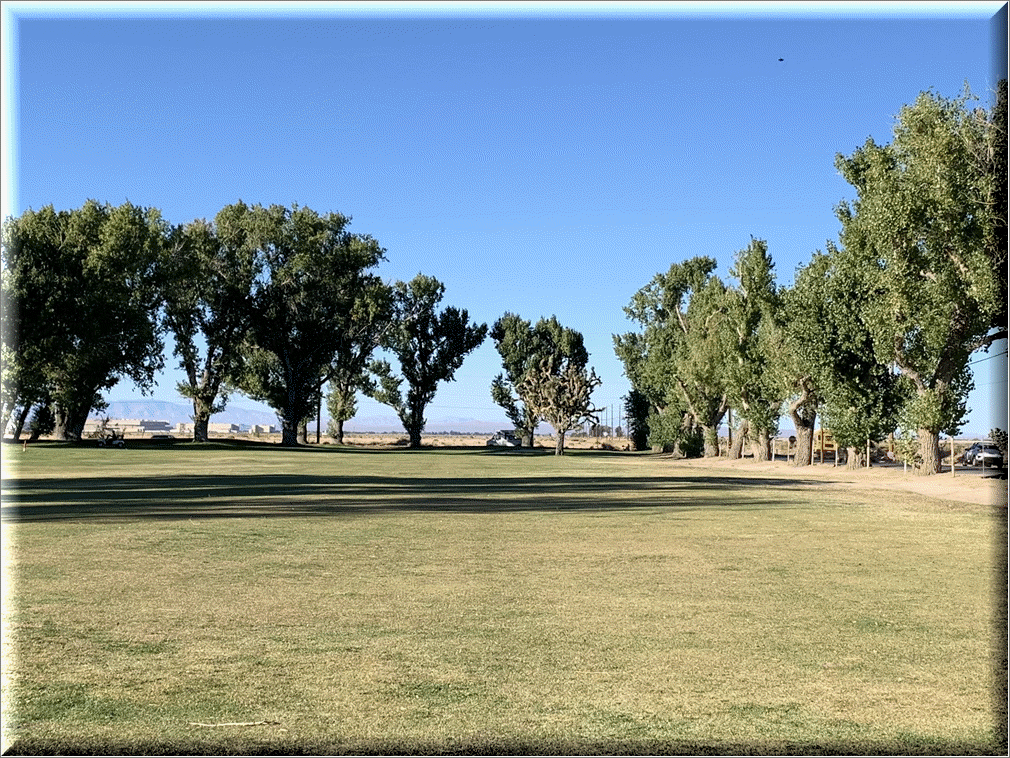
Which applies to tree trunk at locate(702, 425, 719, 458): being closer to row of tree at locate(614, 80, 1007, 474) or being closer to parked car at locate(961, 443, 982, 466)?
row of tree at locate(614, 80, 1007, 474)

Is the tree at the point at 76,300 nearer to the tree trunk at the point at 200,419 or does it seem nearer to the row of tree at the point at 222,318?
the row of tree at the point at 222,318

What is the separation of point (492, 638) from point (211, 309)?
278ft

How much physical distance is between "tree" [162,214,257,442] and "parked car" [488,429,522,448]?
140 ft

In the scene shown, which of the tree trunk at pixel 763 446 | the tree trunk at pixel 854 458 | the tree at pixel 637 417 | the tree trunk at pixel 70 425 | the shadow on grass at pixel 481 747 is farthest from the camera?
the tree at pixel 637 417

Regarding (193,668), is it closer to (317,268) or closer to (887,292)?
(887,292)

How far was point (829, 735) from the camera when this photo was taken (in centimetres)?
604

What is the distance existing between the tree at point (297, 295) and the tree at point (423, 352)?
50.7 feet

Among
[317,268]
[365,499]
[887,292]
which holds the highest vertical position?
[317,268]

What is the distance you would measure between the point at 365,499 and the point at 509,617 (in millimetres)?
17150

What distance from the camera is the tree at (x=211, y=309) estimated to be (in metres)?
87.2

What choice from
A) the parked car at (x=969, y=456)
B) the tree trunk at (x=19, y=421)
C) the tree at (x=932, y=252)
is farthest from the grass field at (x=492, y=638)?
the tree trunk at (x=19, y=421)

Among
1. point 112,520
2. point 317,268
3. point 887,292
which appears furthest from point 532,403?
point 112,520

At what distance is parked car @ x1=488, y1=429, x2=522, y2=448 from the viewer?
12772 centimetres

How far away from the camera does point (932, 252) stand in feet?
118
